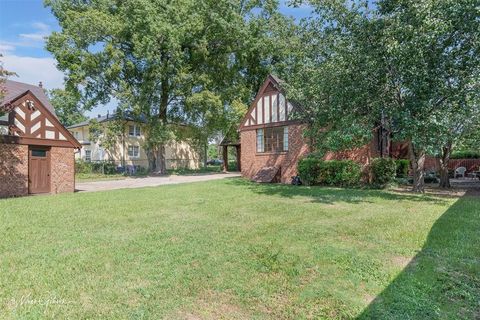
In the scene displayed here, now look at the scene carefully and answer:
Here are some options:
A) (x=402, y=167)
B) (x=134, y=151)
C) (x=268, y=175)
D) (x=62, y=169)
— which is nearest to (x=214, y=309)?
(x=268, y=175)

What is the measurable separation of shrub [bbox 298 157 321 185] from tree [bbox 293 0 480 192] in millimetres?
3581

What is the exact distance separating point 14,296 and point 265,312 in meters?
3.00

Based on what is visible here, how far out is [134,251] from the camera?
5125 millimetres

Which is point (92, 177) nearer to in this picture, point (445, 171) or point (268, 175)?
point (268, 175)

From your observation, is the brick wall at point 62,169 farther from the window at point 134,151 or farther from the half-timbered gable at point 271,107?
the window at point 134,151

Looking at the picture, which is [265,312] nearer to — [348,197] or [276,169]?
[348,197]

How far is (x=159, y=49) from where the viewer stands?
2355 centimetres

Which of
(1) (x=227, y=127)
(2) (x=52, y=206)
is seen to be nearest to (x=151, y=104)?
(1) (x=227, y=127)

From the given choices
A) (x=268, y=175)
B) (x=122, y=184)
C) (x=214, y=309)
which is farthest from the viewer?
(x=122, y=184)

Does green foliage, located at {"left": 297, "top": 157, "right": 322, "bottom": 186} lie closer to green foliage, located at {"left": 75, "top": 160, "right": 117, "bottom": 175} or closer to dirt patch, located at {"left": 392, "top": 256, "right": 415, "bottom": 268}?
dirt patch, located at {"left": 392, "top": 256, "right": 415, "bottom": 268}

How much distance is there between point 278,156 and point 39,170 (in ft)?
41.1

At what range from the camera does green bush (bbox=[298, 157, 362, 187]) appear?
14.3m

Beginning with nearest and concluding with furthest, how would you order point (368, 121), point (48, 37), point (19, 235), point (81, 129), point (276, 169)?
1. point (19, 235)
2. point (368, 121)
3. point (276, 169)
4. point (48, 37)
5. point (81, 129)

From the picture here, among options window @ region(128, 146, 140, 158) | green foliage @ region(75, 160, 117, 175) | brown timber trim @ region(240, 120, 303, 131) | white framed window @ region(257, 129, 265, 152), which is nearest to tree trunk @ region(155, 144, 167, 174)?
green foliage @ region(75, 160, 117, 175)
